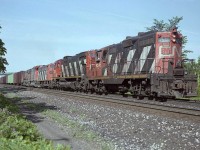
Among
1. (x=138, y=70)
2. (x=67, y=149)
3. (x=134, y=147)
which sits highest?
(x=138, y=70)

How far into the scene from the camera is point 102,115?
13383mm

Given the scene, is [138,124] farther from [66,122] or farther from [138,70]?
[138,70]

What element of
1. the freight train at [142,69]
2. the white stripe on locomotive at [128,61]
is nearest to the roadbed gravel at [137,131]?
the freight train at [142,69]

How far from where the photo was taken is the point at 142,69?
797 inches

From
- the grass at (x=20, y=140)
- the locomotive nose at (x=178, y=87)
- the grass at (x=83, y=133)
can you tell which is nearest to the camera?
the grass at (x=20, y=140)

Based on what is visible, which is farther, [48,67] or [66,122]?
[48,67]

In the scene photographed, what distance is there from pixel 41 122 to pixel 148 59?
401 inches

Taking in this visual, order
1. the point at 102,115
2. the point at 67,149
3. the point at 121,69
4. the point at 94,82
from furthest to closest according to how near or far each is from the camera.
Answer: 1. the point at 94,82
2. the point at 121,69
3. the point at 102,115
4. the point at 67,149

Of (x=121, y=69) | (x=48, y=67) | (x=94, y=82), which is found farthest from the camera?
(x=48, y=67)

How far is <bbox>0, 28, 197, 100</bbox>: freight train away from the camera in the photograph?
17.8 m

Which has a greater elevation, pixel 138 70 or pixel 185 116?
pixel 138 70

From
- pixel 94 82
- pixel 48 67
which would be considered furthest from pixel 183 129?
pixel 48 67

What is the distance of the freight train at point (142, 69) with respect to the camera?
58.2 ft

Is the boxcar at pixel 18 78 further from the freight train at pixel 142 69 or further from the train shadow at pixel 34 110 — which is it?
the train shadow at pixel 34 110
